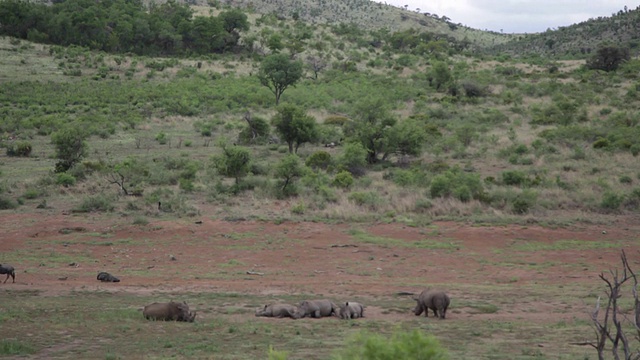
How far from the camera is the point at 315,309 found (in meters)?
14.3

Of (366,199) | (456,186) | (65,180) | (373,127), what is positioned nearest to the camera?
(366,199)

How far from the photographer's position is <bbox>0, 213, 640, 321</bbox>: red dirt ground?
17.8m

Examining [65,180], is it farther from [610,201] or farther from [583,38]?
[583,38]

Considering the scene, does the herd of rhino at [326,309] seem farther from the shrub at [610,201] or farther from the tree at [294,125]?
the tree at [294,125]

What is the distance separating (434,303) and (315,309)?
2478mm

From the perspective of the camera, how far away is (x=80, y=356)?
10672 mm

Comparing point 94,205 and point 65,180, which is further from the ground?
point 65,180

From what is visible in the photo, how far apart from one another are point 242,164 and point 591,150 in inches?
755

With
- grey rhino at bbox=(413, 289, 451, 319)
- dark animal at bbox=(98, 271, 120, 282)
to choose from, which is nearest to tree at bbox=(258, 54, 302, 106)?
dark animal at bbox=(98, 271, 120, 282)

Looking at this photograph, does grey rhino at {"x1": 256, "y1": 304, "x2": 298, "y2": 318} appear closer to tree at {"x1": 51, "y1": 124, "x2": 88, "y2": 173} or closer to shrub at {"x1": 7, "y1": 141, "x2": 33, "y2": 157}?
tree at {"x1": 51, "y1": 124, "x2": 88, "y2": 173}

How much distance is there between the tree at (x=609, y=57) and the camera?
68.1 meters

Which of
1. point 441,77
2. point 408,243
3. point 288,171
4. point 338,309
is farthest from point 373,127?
point 441,77

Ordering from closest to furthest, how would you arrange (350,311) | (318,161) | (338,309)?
(350,311)
(338,309)
(318,161)

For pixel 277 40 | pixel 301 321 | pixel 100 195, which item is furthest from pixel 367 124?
pixel 277 40
